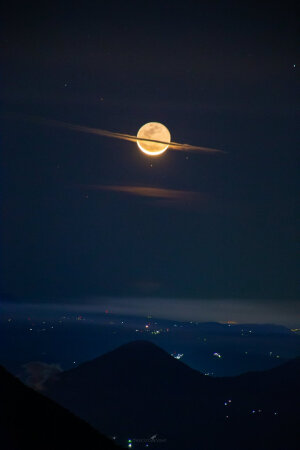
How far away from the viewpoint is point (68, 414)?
6266cm

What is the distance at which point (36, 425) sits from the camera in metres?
54.4

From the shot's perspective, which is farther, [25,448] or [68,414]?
[68,414]

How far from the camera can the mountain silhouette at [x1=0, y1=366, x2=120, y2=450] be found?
50.5 m

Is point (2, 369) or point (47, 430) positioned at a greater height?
point (2, 369)

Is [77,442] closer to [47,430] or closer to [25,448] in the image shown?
[47,430]

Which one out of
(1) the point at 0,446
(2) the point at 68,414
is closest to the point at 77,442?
(2) the point at 68,414

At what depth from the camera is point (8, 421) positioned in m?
52.8

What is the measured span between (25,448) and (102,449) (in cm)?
1088

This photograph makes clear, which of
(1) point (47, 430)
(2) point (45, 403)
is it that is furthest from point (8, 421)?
(2) point (45, 403)

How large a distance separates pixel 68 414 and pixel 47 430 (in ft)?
25.0

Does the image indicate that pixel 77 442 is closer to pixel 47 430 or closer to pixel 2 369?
pixel 47 430

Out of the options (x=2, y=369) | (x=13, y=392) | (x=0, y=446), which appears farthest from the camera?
(x=2, y=369)

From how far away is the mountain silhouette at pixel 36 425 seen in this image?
5050cm

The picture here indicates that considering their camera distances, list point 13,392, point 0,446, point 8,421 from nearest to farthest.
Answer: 1. point 0,446
2. point 8,421
3. point 13,392
